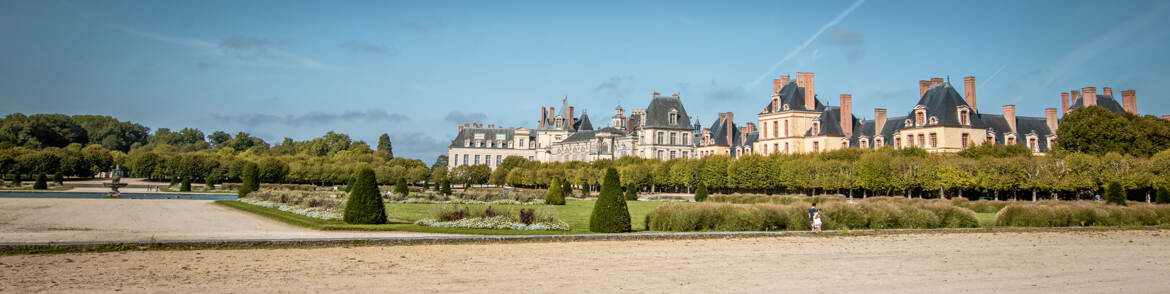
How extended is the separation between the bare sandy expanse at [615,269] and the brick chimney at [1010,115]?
38.8 metres

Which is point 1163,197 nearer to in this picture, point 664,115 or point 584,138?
point 664,115

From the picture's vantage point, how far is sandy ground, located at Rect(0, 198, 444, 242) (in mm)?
13655

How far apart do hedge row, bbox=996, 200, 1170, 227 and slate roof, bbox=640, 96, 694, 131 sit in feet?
145

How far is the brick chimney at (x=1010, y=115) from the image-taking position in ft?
159

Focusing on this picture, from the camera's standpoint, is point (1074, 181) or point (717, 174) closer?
point (1074, 181)

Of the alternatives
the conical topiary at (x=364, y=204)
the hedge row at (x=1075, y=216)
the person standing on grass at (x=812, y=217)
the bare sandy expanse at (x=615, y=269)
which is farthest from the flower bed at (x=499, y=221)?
the hedge row at (x=1075, y=216)

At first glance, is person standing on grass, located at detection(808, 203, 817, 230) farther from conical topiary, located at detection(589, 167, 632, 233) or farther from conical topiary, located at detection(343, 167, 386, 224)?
conical topiary, located at detection(343, 167, 386, 224)

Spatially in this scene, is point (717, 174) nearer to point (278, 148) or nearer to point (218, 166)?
point (218, 166)

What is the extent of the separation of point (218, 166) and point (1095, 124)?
62.5 meters

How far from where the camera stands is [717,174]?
47.2m

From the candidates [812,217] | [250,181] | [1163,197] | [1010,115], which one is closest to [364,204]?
[812,217]

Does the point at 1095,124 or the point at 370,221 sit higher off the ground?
the point at 1095,124

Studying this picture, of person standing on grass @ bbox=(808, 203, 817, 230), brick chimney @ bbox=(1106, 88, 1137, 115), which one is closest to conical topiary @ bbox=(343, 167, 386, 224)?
person standing on grass @ bbox=(808, 203, 817, 230)

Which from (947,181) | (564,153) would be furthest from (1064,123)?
(564,153)
